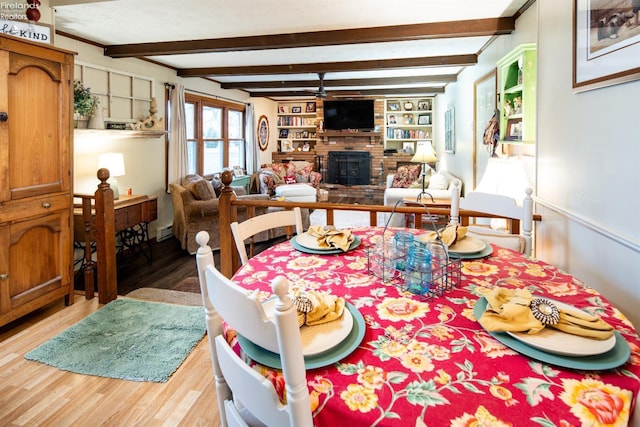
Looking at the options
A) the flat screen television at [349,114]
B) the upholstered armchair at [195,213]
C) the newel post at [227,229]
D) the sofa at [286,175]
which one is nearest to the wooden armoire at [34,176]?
the newel post at [227,229]

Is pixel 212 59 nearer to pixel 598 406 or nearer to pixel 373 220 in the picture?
pixel 373 220

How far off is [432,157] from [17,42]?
209 inches

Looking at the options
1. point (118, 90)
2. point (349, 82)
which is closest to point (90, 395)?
point (118, 90)

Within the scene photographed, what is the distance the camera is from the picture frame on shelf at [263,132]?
28.6 ft

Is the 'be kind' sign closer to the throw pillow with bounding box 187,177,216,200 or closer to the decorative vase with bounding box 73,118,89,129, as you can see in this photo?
the decorative vase with bounding box 73,118,89,129

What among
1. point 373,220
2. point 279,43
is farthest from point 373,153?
point 373,220

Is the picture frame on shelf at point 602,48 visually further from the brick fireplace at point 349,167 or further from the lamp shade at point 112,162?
the brick fireplace at point 349,167

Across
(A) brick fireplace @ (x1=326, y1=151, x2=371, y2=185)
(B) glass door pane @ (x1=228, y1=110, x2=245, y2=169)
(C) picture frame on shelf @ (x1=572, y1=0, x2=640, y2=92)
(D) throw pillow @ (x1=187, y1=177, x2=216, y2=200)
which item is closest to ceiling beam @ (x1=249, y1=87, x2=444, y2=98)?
(B) glass door pane @ (x1=228, y1=110, x2=245, y2=169)

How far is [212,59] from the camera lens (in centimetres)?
504

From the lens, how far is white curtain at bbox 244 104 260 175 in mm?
8078

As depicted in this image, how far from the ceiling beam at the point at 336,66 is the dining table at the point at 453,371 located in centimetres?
446

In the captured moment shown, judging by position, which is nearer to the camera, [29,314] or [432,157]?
[29,314]

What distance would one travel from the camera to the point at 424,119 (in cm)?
909

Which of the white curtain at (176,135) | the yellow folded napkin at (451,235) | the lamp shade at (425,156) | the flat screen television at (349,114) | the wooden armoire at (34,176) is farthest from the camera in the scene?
the flat screen television at (349,114)
